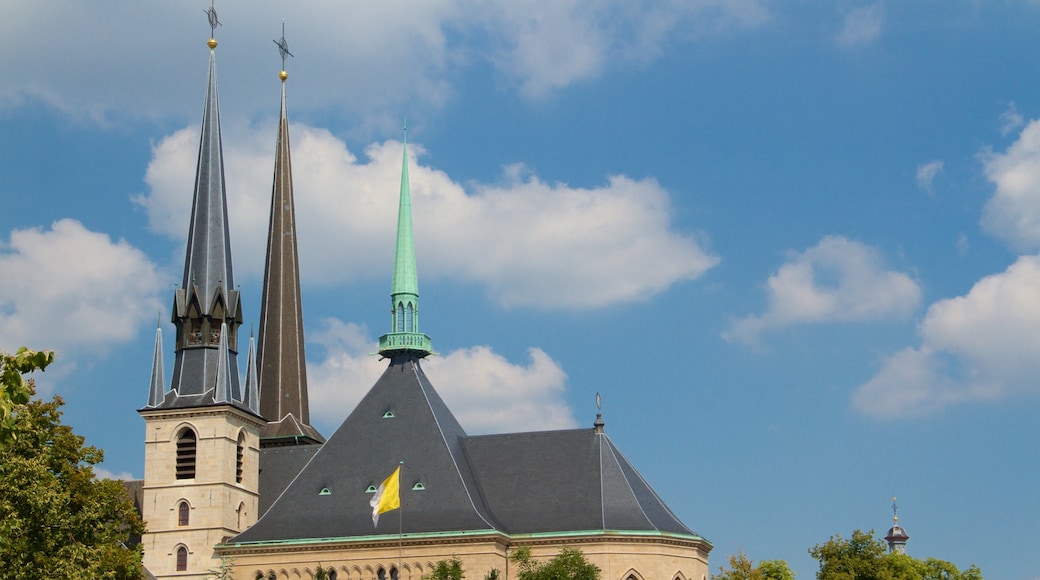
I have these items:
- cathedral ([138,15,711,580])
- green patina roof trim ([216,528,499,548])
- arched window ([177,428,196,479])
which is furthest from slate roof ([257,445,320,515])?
arched window ([177,428,196,479])

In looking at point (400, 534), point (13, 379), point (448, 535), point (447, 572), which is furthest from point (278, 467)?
point (13, 379)

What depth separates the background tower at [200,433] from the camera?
70750mm

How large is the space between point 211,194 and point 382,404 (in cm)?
1301

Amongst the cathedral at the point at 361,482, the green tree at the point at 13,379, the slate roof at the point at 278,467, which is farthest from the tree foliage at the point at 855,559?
the green tree at the point at 13,379

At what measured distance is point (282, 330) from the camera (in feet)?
289

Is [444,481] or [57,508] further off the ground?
[444,481]

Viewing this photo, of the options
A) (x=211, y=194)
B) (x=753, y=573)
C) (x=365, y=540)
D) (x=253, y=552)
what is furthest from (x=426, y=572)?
(x=211, y=194)

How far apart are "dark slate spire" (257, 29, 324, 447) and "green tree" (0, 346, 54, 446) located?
5872cm

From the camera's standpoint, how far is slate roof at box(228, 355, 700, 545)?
69.9 meters

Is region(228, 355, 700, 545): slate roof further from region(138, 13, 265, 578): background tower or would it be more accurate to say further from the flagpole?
region(138, 13, 265, 578): background tower

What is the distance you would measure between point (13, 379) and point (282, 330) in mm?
65052

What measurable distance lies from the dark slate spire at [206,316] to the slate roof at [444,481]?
5.79 metres

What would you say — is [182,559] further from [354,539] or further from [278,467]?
[354,539]

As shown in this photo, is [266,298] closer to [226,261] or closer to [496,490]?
[226,261]
